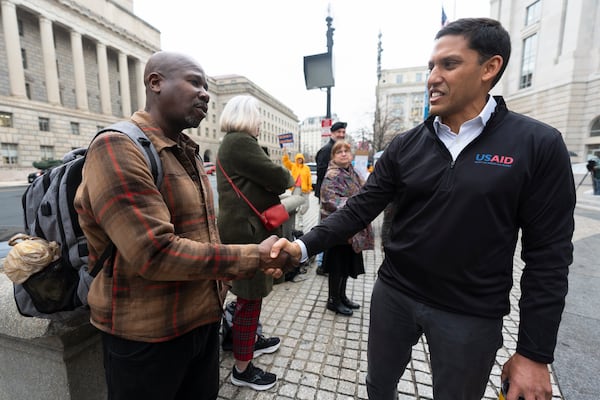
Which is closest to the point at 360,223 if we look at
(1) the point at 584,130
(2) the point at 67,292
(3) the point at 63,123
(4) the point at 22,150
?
(2) the point at 67,292

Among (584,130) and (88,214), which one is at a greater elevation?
(584,130)

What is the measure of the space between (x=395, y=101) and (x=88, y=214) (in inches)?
2809

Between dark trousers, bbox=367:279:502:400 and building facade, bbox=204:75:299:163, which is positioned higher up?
building facade, bbox=204:75:299:163

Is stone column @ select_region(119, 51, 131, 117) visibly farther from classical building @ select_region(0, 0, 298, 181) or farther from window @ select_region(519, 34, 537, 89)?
window @ select_region(519, 34, 537, 89)

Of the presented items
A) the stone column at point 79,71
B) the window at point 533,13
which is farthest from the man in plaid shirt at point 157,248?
the stone column at point 79,71

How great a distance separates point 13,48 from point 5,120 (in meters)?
7.53

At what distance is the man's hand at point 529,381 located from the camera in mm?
1209

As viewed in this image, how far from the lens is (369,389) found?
1793 mm

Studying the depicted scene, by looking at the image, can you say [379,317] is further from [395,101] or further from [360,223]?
[395,101]

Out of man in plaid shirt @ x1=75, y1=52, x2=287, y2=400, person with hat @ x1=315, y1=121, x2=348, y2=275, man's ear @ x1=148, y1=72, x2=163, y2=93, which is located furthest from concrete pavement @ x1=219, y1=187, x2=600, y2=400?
man's ear @ x1=148, y1=72, x2=163, y2=93

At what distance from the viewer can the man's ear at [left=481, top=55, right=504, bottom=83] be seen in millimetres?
1406

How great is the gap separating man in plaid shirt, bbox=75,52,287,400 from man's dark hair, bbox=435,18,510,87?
1.26 meters

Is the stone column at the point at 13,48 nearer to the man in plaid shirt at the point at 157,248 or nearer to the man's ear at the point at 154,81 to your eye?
the man's ear at the point at 154,81

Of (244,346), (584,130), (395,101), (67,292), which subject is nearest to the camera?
(67,292)
